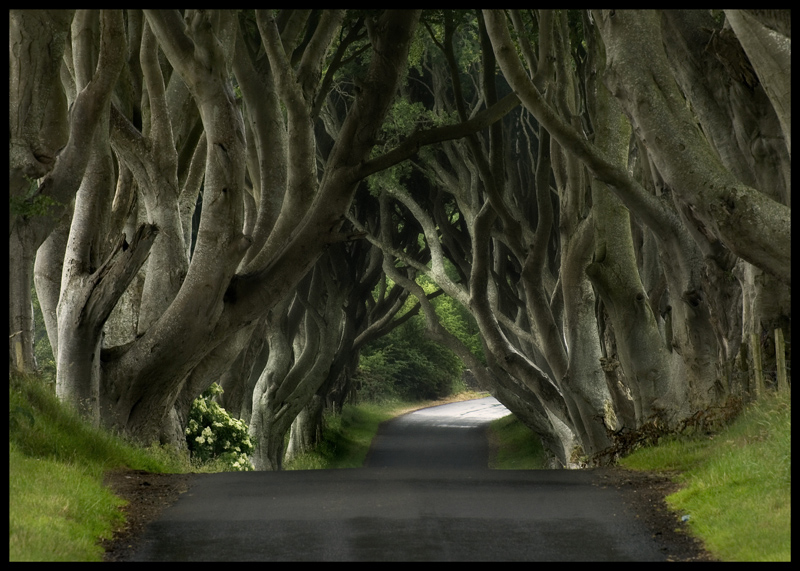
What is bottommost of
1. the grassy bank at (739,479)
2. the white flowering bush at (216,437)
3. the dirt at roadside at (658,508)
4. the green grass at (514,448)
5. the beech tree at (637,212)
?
the green grass at (514,448)

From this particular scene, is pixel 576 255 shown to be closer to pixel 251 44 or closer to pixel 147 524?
pixel 251 44

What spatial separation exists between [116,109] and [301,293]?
1154 centimetres

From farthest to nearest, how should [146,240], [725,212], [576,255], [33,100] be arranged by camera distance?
[576,255] → [146,240] → [33,100] → [725,212]

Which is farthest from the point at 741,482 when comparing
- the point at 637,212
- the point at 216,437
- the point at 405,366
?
the point at 405,366

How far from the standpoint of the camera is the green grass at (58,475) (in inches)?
245

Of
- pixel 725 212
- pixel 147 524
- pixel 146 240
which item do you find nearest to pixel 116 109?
pixel 146 240

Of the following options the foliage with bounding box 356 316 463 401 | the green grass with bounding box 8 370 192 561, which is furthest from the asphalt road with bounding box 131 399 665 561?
the foliage with bounding box 356 316 463 401

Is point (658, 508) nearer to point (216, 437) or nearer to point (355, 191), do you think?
point (355, 191)

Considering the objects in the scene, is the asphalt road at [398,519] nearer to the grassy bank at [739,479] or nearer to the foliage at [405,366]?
the grassy bank at [739,479]

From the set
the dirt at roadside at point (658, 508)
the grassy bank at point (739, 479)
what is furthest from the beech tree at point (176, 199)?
the grassy bank at point (739, 479)

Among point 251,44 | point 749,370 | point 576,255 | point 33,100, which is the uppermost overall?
point 251,44

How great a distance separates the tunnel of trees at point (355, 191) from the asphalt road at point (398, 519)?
247 cm

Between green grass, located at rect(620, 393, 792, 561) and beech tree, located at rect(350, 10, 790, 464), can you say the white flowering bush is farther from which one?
green grass, located at rect(620, 393, 792, 561)

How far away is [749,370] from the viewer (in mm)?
10188
